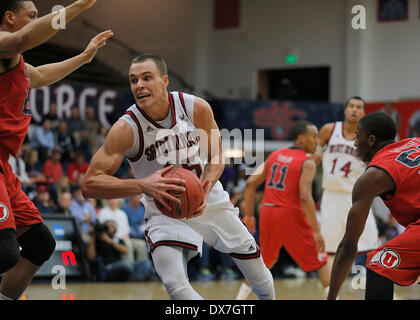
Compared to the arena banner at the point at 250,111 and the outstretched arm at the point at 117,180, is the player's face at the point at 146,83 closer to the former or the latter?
the outstretched arm at the point at 117,180

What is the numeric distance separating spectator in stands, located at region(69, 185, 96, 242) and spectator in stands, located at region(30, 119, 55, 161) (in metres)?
1.98

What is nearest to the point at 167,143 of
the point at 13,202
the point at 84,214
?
the point at 13,202

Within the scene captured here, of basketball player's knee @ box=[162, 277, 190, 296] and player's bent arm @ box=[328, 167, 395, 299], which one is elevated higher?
player's bent arm @ box=[328, 167, 395, 299]

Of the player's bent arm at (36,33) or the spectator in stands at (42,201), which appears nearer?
the player's bent arm at (36,33)

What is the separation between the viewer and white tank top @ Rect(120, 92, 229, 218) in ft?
13.4

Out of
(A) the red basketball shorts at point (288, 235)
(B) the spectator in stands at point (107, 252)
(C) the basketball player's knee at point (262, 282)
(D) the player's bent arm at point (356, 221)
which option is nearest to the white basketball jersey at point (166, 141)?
(C) the basketball player's knee at point (262, 282)

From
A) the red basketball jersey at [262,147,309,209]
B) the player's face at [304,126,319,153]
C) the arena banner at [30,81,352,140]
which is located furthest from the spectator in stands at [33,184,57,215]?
the player's face at [304,126,319,153]

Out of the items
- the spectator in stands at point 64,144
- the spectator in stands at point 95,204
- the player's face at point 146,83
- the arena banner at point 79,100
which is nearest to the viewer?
the player's face at point 146,83

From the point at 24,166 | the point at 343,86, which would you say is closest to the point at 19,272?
the point at 24,166

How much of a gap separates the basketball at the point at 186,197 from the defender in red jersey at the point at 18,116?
89 centimetres

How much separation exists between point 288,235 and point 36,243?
119 inches

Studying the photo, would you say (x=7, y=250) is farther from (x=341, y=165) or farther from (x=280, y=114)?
(x=280, y=114)

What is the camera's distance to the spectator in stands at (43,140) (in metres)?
11.6

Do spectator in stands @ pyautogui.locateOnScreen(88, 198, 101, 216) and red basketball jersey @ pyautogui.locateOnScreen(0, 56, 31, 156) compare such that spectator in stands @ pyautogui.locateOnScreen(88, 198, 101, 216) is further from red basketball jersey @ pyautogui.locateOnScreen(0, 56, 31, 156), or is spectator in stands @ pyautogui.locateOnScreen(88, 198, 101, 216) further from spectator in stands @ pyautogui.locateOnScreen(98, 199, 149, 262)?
red basketball jersey @ pyautogui.locateOnScreen(0, 56, 31, 156)
